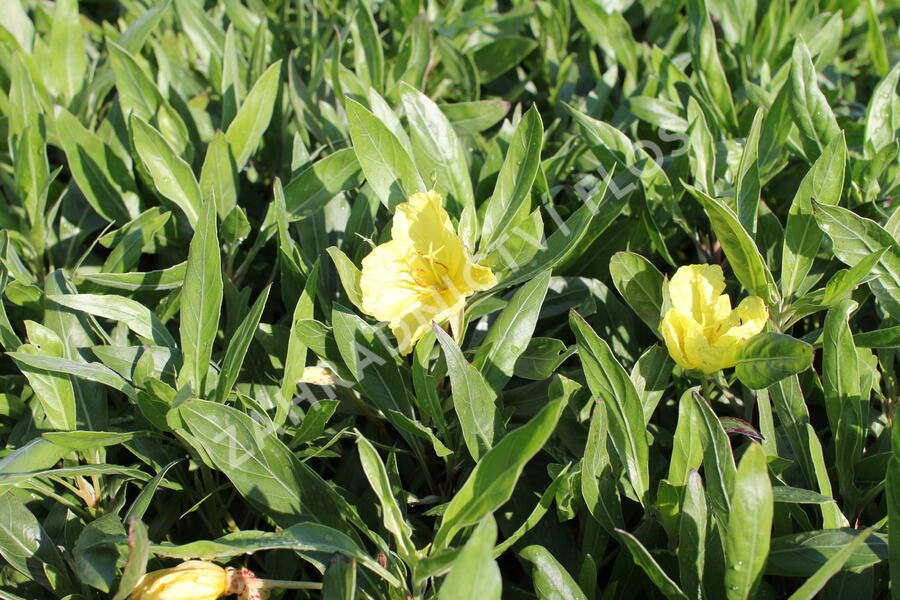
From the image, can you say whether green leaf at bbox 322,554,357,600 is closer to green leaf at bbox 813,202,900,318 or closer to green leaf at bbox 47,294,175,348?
green leaf at bbox 47,294,175,348

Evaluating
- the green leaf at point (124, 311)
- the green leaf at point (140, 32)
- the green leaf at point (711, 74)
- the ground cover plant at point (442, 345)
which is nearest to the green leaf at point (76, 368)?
the ground cover plant at point (442, 345)

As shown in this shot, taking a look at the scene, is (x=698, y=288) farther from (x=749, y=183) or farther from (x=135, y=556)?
(x=135, y=556)

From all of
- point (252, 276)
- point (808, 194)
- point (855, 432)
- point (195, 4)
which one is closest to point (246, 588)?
point (252, 276)

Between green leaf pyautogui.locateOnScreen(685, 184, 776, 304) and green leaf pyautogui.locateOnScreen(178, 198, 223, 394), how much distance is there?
855 millimetres

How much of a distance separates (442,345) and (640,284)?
453 mm

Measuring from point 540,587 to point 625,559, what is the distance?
21 cm

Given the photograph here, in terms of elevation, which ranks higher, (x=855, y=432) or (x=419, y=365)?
(x=419, y=365)

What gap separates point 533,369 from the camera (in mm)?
1437

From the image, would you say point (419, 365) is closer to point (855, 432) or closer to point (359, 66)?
point (855, 432)

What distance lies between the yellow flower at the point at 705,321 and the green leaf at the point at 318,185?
71 centimetres

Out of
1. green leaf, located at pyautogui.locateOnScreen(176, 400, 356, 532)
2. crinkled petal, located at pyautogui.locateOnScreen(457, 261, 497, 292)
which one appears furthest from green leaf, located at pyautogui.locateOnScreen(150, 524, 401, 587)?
crinkled petal, located at pyautogui.locateOnScreen(457, 261, 497, 292)

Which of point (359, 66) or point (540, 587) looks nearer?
point (540, 587)

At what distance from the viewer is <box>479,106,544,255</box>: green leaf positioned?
1.51 m

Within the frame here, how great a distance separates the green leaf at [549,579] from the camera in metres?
1.21
